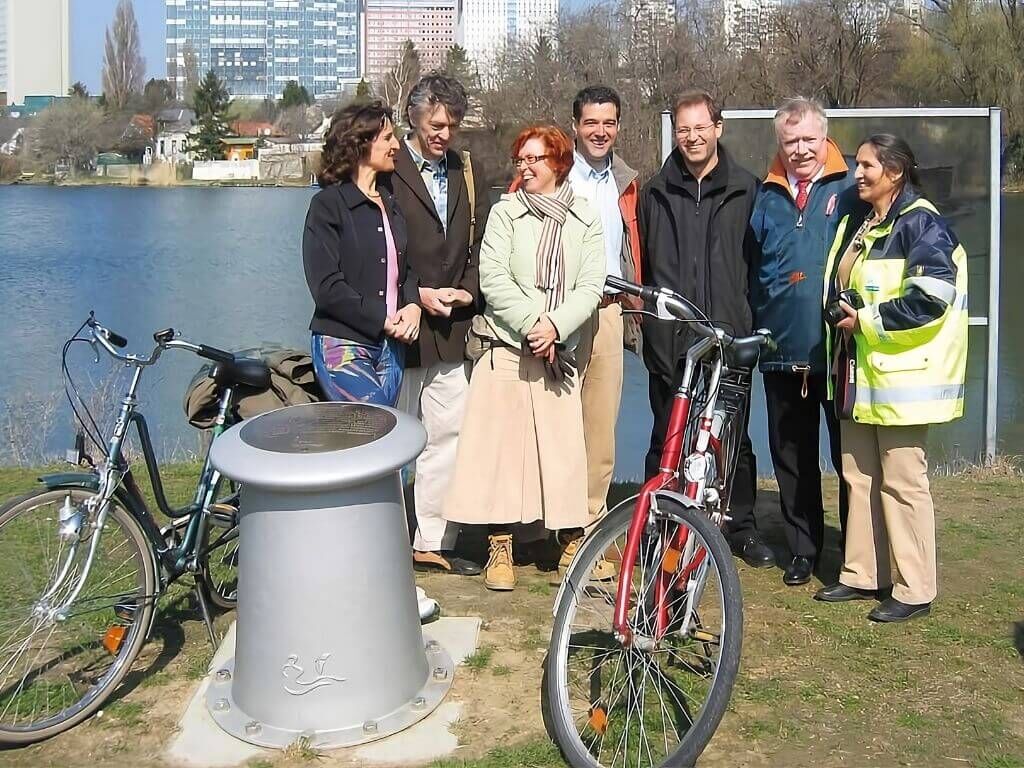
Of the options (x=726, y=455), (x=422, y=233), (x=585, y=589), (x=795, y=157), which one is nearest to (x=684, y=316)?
(x=726, y=455)

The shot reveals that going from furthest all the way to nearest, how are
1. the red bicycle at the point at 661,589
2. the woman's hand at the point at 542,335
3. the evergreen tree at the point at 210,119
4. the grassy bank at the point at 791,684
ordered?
the evergreen tree at the point at 210,119
the woman's hand at the point at 542,335
the grassy bank at the point at 791,684
the red bicycle at the point at 661,589

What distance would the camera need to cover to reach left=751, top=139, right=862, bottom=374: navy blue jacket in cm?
464

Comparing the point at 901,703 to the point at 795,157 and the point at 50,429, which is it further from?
the point at 50,429

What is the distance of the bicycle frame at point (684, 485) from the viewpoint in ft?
11.4

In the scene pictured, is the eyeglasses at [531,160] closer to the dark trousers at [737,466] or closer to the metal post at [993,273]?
the dark trousers at [737,466]

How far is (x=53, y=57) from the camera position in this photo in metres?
155

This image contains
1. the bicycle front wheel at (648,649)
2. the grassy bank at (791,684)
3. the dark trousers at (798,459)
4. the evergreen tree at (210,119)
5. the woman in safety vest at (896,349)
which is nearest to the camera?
the bicycle front wheel at (648,649)

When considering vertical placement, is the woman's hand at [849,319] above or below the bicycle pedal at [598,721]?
above

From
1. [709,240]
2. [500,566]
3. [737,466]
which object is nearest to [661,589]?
[500,566]

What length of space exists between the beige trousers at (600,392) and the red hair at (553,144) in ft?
2.09

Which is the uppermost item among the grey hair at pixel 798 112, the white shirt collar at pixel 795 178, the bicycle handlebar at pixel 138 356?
the grey hair at pixel 798 112

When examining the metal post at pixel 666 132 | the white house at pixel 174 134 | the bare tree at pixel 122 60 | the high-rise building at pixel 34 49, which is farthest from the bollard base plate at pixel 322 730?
the high-rise building at pixel 34 49

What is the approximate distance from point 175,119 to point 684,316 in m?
102

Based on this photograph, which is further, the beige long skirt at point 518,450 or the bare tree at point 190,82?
the bare tree at point 190,82
